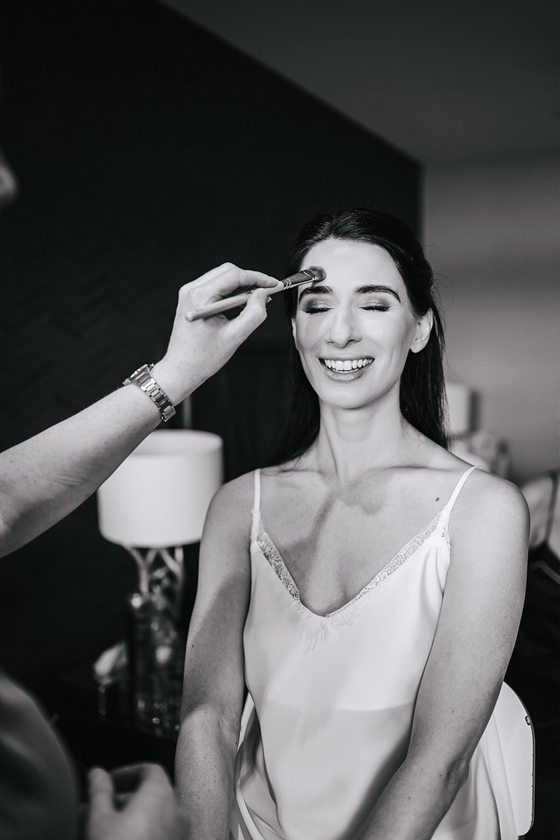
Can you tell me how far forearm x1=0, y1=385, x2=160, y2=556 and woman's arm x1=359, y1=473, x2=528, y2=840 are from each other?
62 centimetres

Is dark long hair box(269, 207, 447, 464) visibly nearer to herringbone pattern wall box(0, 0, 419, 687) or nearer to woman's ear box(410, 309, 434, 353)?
woman's ear box(410, 309, 434, 353)

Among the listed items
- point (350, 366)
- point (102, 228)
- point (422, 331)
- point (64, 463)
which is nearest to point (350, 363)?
point (350, 366)

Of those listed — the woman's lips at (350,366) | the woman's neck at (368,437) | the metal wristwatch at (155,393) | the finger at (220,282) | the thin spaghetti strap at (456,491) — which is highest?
the finger at (220,282)

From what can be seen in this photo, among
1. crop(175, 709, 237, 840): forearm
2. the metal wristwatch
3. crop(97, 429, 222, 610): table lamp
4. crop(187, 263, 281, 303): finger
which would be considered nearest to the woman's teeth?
crop(187, 263, 281, 303): finger

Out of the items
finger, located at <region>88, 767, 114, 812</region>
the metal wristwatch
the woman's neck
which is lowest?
finger, located at <region>88, 767, 114, 812</region>

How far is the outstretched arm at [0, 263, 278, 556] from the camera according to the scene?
0.76 metres

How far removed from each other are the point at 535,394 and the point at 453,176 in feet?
6.61

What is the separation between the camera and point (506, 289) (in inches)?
228

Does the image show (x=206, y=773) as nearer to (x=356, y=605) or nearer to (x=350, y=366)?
(x=356, y=605)

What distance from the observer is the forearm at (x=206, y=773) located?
108 centimetres

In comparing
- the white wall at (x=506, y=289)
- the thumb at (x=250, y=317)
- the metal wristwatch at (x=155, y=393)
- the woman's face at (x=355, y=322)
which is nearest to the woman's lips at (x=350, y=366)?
the woman's face at (x=355, y=322)

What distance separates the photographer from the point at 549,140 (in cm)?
534

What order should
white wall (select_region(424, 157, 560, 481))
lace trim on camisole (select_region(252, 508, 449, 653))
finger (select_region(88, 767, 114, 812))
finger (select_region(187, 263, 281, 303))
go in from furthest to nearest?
white wall (select_region(424, 157, 560, 481)) → lace trim on camisole (select_region(252, 508, 449, 653)) → finger (select_region(187, 263, 281, 303)) → finger (select_region(88, 767, 114, 812))

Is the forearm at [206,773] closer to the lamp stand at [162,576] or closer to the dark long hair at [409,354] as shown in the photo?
the dark long hair at [409,354]
